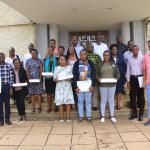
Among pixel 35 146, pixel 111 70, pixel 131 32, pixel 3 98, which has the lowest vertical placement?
pixel 35 146

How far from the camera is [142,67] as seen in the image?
8.33m

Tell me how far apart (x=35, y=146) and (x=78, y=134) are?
1191 mm

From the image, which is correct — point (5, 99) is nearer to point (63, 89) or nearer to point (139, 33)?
point (63, 89)

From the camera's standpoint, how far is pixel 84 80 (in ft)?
27.8

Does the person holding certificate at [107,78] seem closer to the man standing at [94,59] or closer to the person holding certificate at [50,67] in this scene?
the man standing at [94,59]

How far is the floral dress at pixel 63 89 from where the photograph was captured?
27.8ft

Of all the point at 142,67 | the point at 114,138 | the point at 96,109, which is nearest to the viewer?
the point at 114,138

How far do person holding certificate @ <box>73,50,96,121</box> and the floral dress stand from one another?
0.20 metres

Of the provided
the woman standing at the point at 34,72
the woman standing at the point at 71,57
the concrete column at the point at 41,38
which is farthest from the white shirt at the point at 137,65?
the concrete column at the point at 41,38

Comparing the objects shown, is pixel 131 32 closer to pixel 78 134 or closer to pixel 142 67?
pixel 142 67

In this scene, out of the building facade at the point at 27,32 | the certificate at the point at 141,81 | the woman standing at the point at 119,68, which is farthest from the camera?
the building facade at the point at 27,32

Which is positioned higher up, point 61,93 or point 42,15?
point 42,15

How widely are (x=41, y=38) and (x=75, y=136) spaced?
5372 mm

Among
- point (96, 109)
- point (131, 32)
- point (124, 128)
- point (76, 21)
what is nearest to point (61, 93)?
point (96, 109)
